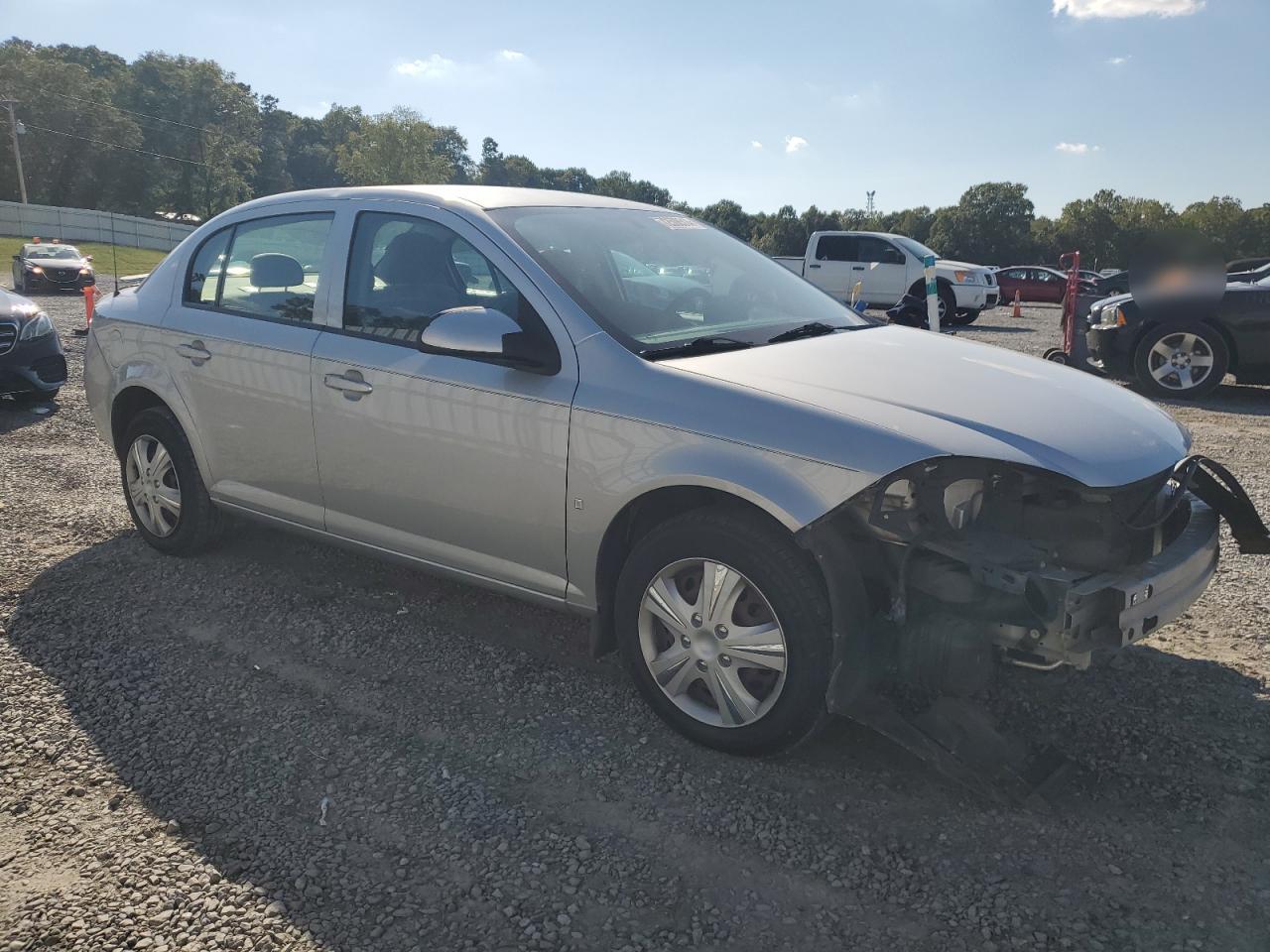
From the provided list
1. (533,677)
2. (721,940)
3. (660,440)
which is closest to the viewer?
(721,940)

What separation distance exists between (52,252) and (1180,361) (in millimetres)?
24081

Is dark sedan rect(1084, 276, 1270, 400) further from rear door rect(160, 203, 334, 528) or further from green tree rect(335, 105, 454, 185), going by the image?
green tree rect(335, 105, 454, 185)

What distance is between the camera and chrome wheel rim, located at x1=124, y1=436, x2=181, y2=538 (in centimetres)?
477

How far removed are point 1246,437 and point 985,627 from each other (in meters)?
6.47

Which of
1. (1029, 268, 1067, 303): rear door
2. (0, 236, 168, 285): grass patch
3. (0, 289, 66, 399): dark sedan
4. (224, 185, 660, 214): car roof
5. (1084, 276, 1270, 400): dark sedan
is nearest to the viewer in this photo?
(224, 185, 660, 214): car roof

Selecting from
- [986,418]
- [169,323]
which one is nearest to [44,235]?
[169,323]

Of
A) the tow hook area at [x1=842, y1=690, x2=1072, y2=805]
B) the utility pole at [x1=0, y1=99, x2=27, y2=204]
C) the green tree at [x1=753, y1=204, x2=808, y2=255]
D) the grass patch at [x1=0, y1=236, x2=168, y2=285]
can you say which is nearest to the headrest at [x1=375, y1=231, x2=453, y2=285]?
the tow hook area at [x1=842, y1=690, x2=1072, y2=805]

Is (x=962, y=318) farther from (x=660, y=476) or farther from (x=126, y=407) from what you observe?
(x=660, y=476)

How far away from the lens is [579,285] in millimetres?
3420

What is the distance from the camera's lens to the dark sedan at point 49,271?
2234 cm

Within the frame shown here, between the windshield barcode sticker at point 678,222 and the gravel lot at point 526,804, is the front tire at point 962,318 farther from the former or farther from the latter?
the windshield barcode sticker at point 678,222

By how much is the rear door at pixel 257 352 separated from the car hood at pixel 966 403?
180 centimetres

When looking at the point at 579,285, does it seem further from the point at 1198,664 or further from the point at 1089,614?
the point at 1198,664

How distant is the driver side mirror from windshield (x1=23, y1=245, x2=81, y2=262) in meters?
24.1
